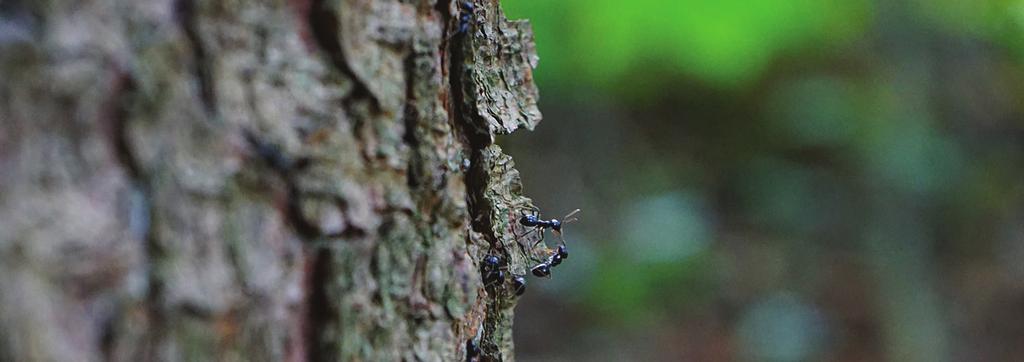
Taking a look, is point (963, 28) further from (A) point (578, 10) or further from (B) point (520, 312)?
(B) point (520, 312)

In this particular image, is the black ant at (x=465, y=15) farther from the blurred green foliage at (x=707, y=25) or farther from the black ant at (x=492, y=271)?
the blurred green foliage at (x=707, y=25)

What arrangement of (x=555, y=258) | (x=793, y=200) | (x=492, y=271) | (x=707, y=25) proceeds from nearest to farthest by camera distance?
1. (x=492, y=271)
2. (x=555, y=258)
3. (x=707, y=25)
4. (x=793, y=200)

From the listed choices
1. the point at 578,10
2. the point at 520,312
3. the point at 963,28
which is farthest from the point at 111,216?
the point at 520,312

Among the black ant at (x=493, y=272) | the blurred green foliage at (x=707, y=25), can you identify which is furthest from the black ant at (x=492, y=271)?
the blurred green foliage at (x=707, y=25)

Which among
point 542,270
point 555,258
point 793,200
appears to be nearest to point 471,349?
point 542,270

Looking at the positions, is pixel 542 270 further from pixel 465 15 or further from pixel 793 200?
pixel 793 200

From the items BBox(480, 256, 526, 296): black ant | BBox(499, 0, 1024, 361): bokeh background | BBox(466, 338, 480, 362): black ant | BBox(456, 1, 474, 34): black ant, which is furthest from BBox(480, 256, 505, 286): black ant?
BBox(499, 0, 1024, 361): bokeh background

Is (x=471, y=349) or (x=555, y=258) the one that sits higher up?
(x=555, y=258)
